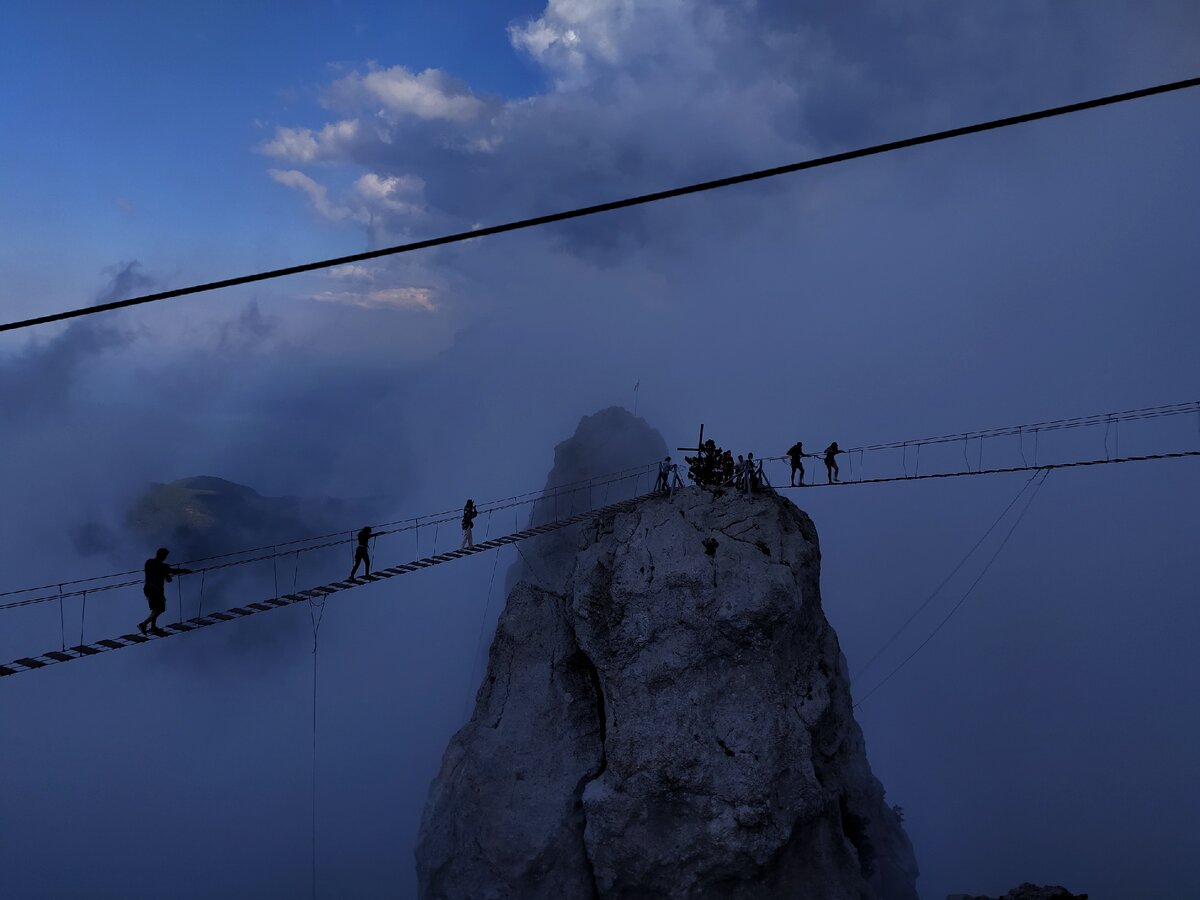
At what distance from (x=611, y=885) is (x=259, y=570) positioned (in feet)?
358

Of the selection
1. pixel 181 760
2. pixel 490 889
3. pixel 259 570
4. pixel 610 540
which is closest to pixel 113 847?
pixel 181 760

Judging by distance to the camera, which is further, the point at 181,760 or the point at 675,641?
the point at 181,760

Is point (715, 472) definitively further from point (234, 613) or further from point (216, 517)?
point (216, 517)

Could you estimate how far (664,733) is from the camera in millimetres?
18734

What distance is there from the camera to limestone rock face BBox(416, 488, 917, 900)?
18.4 metres

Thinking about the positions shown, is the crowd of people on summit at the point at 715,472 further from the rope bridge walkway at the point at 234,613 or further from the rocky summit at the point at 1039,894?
the rocky summit at the point at 1039,894

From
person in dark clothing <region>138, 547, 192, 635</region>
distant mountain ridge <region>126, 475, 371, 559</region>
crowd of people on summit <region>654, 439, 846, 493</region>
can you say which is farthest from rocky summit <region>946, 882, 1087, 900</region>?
distant mountain ridge <region>126, 475, 371, 559</region>

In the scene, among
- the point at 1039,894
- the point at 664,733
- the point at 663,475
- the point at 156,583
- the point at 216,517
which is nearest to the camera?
the point at 156,583

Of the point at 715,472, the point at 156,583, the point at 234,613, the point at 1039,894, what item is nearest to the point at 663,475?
the point at 715,472

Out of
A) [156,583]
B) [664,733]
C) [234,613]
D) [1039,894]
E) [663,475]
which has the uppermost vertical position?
[663,475]

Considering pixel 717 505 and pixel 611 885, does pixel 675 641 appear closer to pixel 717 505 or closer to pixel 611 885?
pixel 717 505

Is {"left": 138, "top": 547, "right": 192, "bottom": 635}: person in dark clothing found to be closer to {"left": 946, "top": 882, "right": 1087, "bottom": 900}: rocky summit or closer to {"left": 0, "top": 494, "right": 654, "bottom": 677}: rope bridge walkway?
{"left": 0, "top": 494, "right": 654, "bottom": 677}: rope bridge walkway

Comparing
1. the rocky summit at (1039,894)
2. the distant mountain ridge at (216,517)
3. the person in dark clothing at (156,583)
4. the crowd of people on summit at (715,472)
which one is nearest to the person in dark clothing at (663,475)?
the crowd of people on summit at (715,472)

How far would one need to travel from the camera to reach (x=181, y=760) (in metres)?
82.4
